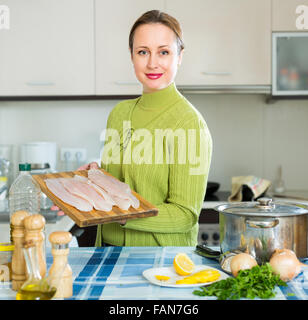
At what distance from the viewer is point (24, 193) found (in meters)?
1.31

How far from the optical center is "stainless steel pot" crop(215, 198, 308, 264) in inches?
44.5

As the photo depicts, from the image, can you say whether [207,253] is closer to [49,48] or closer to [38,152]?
[38,152]

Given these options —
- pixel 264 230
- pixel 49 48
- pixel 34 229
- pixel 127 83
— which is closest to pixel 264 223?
pixel 264 230

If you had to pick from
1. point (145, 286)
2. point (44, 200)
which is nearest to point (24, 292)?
point (145, 286)

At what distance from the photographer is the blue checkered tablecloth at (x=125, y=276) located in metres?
1.02

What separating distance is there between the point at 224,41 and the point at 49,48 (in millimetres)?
1120

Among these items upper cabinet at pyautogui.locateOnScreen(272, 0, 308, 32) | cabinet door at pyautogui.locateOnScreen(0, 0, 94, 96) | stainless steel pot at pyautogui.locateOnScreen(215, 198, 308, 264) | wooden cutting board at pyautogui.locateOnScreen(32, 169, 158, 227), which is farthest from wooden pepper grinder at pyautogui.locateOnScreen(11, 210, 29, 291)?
upper cabinet at pyautogui.locateOnScreen(272, 0, 308, 32)

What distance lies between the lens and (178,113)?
1.56 metres

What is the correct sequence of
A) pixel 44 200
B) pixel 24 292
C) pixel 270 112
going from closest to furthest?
pixel 24 292 < pixel 44 200 < pixel 270 112

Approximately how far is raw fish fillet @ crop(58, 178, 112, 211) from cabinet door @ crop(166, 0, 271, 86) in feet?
5.59

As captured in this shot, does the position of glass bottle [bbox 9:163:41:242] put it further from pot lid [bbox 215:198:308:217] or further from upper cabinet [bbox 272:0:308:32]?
upper cabinet [bbox 272:0:308:32]

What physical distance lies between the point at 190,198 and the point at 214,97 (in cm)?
194

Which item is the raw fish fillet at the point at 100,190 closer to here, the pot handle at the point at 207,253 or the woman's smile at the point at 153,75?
the pot handle at the point at 207,253

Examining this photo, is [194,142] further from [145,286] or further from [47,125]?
[47,125]
